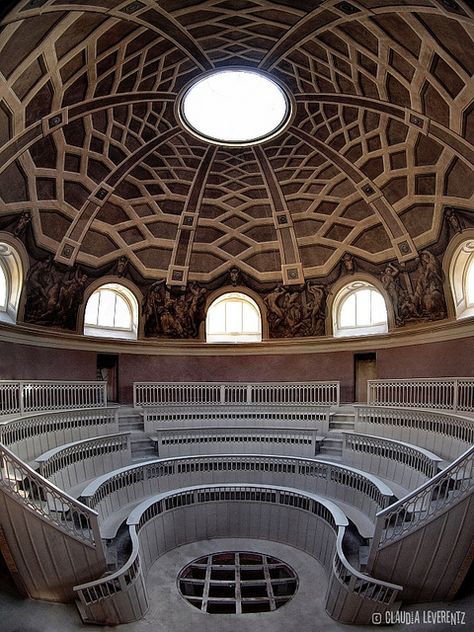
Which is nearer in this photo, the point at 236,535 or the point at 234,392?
the point at 236,535

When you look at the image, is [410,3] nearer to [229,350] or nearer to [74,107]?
[74,107]

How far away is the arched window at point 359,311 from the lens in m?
21.9

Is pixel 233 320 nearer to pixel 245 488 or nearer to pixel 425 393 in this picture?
pixel 425 393

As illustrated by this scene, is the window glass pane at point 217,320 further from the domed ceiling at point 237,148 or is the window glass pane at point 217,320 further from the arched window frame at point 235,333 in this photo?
the domed ceiling at point 237,148

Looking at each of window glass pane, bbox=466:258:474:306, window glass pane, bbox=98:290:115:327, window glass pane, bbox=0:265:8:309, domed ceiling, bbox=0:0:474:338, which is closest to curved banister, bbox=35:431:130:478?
window glass pane, bbox=0:265:8:309

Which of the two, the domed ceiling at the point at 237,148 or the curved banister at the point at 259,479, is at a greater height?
the domed ceiling at the point at 237,148

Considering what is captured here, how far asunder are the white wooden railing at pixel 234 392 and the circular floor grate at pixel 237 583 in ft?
29.0

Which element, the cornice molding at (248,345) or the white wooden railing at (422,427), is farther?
the cornice molding at (248,345)

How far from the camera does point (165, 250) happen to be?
73.0 ft

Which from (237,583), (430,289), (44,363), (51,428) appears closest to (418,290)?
(430,289)

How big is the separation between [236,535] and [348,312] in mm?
12148

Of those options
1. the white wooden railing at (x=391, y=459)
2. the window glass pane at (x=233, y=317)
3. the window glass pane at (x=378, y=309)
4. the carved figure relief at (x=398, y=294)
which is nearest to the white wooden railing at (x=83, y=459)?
the white wooden railing at (x=391, y=459)

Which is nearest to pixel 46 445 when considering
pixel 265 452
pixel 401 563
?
pixel 265 452

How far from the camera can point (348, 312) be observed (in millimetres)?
22578
